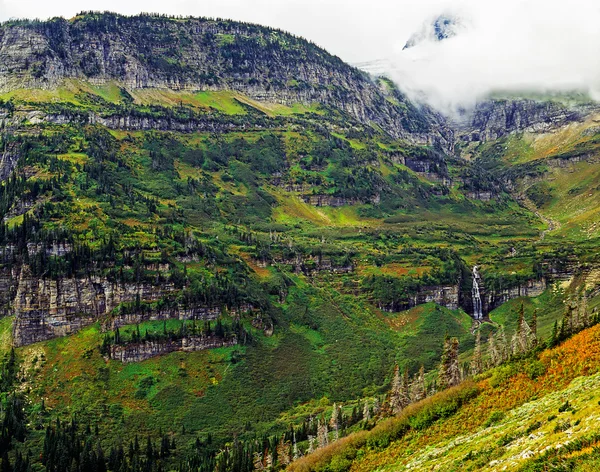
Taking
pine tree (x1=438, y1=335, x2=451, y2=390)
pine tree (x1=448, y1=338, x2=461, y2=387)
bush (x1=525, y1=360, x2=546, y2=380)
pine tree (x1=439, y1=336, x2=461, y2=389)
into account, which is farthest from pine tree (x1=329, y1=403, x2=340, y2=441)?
bush (x1=525, y1=360, x2=546, y2=380)

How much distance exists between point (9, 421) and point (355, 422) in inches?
4067

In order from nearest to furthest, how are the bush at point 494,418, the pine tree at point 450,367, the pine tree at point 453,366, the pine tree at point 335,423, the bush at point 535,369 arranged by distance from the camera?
the bush at point 494,418 < the bush at point 535,369 < the pine tree at point 450,367 < the pine tree at point 453,366 < the pine tree at point 335,423

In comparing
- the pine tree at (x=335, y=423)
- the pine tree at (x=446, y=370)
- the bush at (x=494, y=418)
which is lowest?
the pine tree at (x=335, y=423)

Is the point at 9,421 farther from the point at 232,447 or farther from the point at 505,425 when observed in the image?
the point at 505,425

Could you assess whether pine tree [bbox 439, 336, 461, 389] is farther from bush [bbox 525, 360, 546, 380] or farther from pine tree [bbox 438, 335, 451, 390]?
bush [bbox 525, 360, 546, 380]

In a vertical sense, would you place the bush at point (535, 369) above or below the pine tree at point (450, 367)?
above

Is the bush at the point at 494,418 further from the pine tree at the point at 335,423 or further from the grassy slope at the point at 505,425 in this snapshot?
the pine tree at the point at 335,423

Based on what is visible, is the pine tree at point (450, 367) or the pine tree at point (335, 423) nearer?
the pine tree at point (450, 367)

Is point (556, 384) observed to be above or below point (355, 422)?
above

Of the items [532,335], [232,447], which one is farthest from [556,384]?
[232,447]

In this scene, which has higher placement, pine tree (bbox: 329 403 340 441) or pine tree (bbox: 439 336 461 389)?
pine tree (bbox: 439 336 461 389)

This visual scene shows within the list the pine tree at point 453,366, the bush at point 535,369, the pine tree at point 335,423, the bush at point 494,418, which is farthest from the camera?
the pine tree at point 335,423

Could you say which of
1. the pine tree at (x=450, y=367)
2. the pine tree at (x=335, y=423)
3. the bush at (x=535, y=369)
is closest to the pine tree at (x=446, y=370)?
the pine tree at (x=450, y=367)

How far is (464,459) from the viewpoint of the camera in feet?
218
